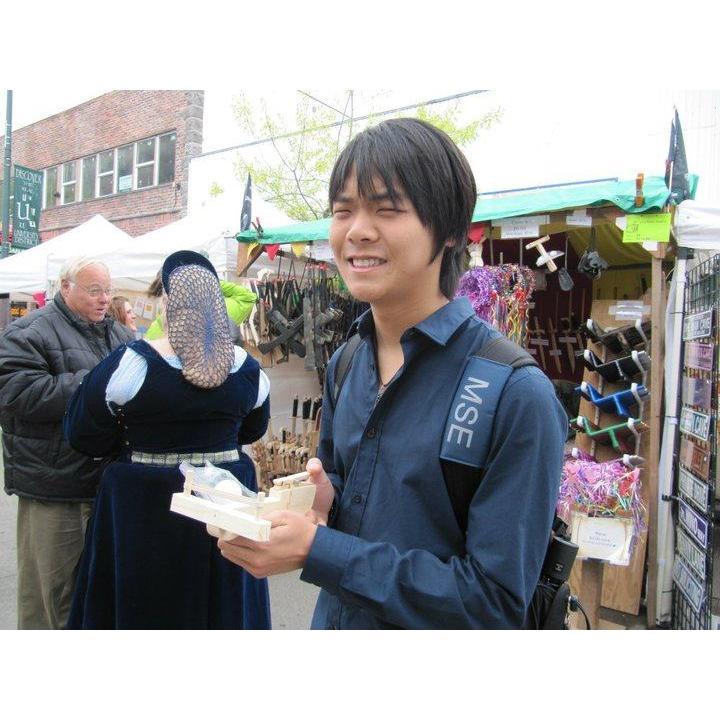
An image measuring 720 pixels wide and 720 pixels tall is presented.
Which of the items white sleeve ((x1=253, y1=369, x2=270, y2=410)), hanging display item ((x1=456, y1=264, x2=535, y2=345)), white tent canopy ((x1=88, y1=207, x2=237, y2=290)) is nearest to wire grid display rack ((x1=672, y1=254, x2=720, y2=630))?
hanging display item ((x1=456, y1=264, x2=535, y2=345))

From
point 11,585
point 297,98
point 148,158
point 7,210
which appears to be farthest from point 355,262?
point 148,158

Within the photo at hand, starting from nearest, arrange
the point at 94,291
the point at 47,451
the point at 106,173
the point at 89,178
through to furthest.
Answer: the point at 47,451
the point at 94,291
the point at 106,173
the point at 89,178

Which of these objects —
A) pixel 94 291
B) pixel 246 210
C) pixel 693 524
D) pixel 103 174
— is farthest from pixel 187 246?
pixel 103 174

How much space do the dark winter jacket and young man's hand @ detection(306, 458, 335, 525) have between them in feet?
5.80

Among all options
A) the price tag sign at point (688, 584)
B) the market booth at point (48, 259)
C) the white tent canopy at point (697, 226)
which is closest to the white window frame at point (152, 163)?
the market booth at point (48, 259)

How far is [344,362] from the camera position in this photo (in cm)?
131

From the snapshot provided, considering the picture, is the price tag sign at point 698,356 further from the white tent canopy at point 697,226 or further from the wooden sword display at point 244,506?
the wooden sword display at point 244,506

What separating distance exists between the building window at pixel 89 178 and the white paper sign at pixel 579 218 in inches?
604

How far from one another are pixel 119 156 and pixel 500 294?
14.1 meters

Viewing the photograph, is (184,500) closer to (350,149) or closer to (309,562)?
(309,562)

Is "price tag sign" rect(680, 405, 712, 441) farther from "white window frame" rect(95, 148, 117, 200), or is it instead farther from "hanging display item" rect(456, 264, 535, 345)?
"white window frame" rect(95, 148, 117, 200)

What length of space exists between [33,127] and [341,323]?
16394 mm

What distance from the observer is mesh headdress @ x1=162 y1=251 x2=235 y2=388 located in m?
2.01

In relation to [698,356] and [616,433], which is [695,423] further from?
[616,433]
